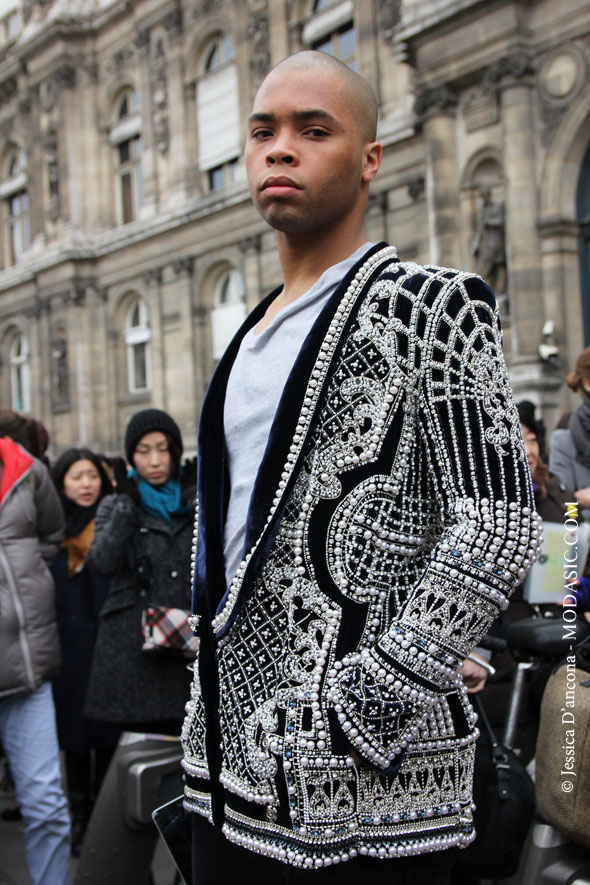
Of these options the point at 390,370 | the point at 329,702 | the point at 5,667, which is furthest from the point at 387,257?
the point at 5,667

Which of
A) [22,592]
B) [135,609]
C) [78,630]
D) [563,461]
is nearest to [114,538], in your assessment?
[135,609]

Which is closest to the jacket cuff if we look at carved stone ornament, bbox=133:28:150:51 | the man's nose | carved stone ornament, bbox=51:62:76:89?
the man's nose

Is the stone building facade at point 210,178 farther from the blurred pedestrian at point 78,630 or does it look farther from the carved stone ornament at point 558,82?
the blurred pedestrian at point 78,630

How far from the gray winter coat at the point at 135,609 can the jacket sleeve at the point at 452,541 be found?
2.33 metres

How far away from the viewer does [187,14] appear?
20.7m

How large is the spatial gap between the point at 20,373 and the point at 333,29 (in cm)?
1402

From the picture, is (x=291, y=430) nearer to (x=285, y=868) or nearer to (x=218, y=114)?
(x=285, y=868)

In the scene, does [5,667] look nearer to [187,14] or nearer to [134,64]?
[187,14]

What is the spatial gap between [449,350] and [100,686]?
270cm

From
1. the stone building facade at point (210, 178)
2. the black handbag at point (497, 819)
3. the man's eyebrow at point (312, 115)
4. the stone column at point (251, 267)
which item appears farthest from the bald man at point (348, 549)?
the stone column at point (251, 267)

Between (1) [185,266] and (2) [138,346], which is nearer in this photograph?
(1) [185,266]

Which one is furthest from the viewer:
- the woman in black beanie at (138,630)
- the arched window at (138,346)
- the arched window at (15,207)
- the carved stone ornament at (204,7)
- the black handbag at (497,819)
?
the arched window at (15,207)

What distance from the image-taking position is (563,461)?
4.78m

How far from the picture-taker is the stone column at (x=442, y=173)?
13.2 m
